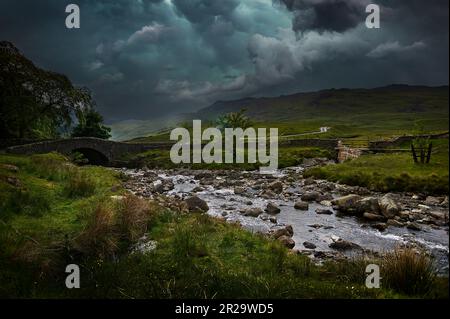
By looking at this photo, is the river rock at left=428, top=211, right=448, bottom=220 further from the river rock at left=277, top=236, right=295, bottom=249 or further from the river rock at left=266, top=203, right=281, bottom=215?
the river rock at left=277, top=236, right=295, bottom=249

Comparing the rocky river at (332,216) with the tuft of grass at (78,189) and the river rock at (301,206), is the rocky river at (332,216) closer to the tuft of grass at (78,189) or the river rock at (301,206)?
the river rock at (301,206)

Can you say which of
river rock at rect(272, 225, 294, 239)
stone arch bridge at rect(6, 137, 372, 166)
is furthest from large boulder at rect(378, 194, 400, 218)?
stone arch bridge at rect(6, 137, 372, 166)

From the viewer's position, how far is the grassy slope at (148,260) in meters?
7.99

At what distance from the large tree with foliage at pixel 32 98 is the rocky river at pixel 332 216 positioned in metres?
17.9

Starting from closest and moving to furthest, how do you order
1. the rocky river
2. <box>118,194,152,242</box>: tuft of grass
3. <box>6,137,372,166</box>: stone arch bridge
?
<box>118,194,152,242</box>: tuft of grass → the rocky river → <box>6,137,372,166</box>: stone arch bridge

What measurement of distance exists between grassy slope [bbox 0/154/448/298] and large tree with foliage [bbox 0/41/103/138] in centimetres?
2834

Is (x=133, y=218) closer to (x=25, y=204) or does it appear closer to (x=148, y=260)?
(x=148, y=260)

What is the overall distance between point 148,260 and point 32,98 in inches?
1447

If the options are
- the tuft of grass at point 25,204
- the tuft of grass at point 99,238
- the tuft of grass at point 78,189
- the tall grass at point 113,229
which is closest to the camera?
the tuft of grass at point 99,238

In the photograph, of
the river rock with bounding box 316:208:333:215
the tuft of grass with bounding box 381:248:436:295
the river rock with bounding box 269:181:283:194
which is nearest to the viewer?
the tuft of grass with bounding box 381:248:436:295

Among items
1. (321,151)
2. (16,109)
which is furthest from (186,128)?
(16,109)

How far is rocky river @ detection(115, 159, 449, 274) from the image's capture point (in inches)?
581

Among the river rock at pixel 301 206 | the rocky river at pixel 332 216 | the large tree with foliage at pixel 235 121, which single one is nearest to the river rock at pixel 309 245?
the rocky river at pixel 332 216
